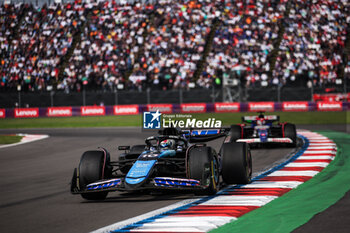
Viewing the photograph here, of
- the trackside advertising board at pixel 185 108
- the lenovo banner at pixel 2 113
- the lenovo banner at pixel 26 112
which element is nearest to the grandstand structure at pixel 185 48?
the trackside advertising board at pixel 185 108

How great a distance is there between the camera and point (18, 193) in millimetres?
8719

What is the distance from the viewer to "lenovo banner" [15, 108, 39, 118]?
3406 cm

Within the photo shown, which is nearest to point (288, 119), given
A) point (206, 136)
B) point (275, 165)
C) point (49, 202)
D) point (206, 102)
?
point (206, 102)

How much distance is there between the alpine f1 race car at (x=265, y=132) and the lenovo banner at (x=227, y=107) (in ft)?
52.3

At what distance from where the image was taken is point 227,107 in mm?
32156

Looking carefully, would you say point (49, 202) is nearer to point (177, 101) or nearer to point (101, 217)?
point (101, 217)

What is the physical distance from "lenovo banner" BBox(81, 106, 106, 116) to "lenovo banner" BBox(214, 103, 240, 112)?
6.69m

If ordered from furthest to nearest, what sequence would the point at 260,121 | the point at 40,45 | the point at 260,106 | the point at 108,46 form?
the point at 40,45, the point at 108,46, the point at 260,106, the point at 260,121

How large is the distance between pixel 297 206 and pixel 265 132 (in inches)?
339

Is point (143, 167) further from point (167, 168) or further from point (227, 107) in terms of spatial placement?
point (227, 107)

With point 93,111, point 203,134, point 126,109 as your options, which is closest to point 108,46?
point 93,111

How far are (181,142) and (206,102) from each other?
24106 millimetres

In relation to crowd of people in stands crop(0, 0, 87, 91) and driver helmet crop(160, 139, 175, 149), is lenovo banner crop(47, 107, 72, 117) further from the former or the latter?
driver helmet crop(160, 139, 175, 149)

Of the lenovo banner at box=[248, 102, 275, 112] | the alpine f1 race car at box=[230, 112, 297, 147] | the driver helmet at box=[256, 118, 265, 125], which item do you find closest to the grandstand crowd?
the lenovo banner at box=[248, 102, 275, 112]
